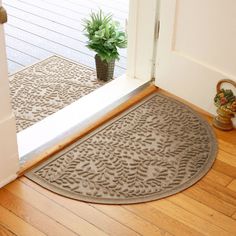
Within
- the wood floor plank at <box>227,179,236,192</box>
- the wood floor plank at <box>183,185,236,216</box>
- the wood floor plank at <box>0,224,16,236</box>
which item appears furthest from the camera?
the wood floor plank at <box>227,179,236,192</box>

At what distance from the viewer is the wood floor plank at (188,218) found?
5.91ft

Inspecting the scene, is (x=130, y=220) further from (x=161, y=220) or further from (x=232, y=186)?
(x=232, y=186)

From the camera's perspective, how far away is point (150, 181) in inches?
79.7

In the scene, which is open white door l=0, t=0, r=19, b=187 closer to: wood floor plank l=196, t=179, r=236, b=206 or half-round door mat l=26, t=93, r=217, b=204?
half-round door mat l=26, t=93, r=217, b=204

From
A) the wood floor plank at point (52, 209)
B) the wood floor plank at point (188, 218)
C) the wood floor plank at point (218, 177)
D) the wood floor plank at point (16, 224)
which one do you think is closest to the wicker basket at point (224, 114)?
the wood floor plank at point (218, 177)

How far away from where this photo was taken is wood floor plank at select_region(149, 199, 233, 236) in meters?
1.80

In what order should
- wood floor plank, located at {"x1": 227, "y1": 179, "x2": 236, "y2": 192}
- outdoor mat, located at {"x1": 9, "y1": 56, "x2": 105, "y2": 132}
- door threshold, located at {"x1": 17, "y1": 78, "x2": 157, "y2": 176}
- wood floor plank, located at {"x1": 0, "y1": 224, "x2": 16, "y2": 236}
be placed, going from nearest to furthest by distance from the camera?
wood floor plank, located at {"x1": 0, "y1": 224, "x2": 16, "y2": 236}
wood floor plank, located at {"x1": 227, "y1": 179, "x2": 236, "y2": 192}
door threshold, located at {"x1": 17, "y1": 78, "x2": 157, "y2": 176}
outdoor mat, located at {"x1": 9, "y1": 56, "x2": 105, "y2": 132}

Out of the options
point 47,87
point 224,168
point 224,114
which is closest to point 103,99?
point 47,87

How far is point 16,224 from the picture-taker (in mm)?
1801

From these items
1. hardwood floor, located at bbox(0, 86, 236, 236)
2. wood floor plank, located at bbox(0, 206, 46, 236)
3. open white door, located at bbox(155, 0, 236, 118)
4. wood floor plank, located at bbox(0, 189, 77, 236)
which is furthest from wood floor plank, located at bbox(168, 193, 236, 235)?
open white door, located at bbox(155, 0, 236, 118)

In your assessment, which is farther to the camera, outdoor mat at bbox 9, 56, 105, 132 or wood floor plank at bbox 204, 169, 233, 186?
outdoor mat at bbox 9, 56, 105, 132

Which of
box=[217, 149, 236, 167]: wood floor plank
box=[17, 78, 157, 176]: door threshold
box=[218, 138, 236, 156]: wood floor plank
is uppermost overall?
box=[17, 78, 157, 176]: door threshold

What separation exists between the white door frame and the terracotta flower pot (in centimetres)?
9

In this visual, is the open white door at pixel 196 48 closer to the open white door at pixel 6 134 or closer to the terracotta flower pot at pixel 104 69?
the terracotta flower pot at pixel 104 69
